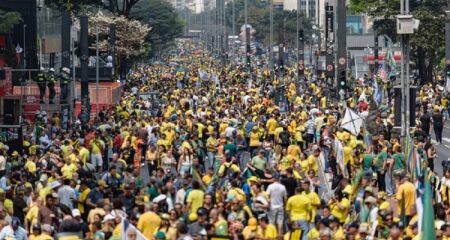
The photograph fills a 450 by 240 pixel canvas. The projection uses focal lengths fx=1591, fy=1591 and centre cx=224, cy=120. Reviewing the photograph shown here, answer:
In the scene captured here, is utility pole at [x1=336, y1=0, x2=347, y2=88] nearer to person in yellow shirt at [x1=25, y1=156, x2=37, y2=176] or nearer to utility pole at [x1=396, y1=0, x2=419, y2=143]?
utility pole at [x1=396, y1=0, x2=419, y2=143]

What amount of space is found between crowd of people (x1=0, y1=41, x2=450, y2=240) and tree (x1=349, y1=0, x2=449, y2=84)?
42047 millimetres

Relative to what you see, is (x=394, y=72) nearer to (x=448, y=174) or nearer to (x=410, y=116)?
(x=410, y=116)

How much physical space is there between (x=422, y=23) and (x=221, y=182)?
201 ft

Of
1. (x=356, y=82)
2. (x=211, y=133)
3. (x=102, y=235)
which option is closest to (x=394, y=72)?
(x=356, y=82)

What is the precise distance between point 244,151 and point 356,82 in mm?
47514

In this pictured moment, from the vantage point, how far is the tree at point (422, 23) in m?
86.6

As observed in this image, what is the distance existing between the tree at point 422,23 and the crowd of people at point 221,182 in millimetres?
42047

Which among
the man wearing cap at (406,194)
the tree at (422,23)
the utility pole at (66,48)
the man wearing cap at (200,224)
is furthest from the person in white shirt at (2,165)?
the tree at (422,23)

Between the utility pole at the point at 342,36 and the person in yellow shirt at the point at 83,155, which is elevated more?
the utility pole at the point at 342,36

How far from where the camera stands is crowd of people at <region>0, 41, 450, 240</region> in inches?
806

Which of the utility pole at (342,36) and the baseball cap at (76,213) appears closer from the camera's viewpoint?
the baseball cap at (76,213)

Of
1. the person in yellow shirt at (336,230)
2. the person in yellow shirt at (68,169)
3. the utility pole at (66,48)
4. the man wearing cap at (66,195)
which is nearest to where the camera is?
the person in yellow shirt at (336,230)

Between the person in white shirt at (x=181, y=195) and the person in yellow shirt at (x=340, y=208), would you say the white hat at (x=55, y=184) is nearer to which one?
the person in white shirt at (x=181, y=195)

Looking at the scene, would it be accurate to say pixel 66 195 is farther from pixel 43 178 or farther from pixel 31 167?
Answer: pixel 31 167
